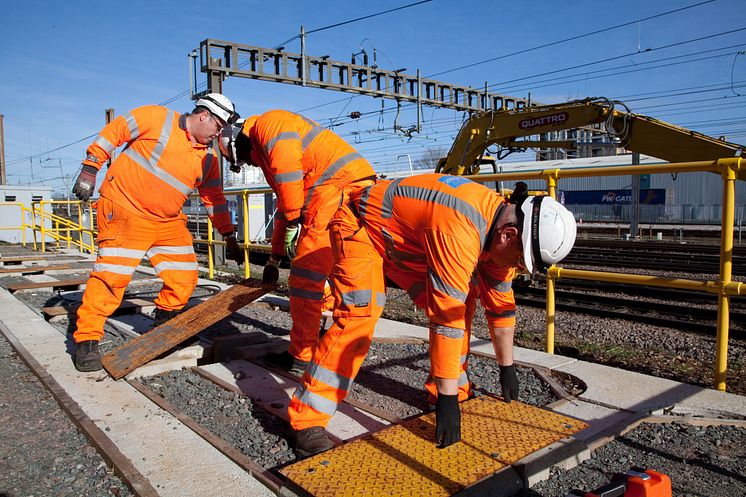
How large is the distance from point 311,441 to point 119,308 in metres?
4.28

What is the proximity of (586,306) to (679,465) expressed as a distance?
5.85 metres

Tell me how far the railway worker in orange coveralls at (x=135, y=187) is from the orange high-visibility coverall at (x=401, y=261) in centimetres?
187

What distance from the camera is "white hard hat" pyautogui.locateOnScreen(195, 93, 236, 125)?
423cm

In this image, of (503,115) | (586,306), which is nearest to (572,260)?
(503,115)

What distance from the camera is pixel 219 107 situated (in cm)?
423

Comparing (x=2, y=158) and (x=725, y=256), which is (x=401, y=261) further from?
(x=2, y=158)

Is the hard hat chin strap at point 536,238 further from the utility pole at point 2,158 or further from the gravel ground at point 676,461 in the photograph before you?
the utility pole at point 2,158

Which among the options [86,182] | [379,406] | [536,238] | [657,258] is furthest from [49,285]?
[657,258]

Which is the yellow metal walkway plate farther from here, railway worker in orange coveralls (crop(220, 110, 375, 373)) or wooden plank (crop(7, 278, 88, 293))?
wooden plank (crop(7, 278, 88, 293))

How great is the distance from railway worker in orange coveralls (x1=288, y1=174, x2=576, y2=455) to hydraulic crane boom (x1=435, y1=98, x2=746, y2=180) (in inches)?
280

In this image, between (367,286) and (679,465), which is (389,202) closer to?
(367,286)

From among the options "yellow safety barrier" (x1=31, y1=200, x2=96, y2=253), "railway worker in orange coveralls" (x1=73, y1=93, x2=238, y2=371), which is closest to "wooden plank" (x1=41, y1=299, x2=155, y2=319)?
"railway worker in orange coveralls" (x1=73, y1=93, x2=238, y2=371)

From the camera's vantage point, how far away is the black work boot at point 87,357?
4.11m

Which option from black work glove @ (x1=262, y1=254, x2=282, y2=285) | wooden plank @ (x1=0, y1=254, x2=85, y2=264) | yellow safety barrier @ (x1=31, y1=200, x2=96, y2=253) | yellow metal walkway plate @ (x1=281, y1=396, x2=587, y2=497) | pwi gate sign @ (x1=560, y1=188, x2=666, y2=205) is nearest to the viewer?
yellow metal walkway plate @ (x1=281, y1=396, x2=587, y2=497)
